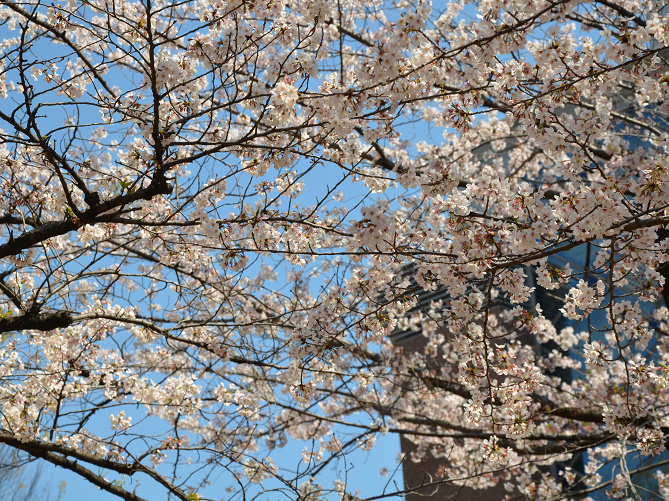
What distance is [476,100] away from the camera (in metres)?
4.08

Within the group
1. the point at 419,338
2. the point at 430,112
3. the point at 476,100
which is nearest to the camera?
the point at 476,100

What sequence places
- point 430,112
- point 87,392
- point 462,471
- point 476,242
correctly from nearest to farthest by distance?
point 476,242, point 87,392, point 430,112, point 462,471

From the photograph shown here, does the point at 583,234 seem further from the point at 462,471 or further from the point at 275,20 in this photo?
the point at 462,471

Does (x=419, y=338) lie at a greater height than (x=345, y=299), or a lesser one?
greater

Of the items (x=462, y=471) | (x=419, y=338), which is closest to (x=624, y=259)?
(x=462, y=471)

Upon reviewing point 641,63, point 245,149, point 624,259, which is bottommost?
point 624,259

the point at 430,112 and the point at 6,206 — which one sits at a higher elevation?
the point at 430,112

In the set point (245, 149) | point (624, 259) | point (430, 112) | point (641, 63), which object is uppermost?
point (430, 112)

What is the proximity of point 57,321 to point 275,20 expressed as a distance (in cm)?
253

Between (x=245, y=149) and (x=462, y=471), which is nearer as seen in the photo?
(x=245, y=149)

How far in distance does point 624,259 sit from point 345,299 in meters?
1.94

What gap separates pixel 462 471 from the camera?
10.2 metres

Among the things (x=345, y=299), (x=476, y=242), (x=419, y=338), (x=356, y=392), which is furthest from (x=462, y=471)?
(x=476, y=242)

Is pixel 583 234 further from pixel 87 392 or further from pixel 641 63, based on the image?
pixel 87 392
